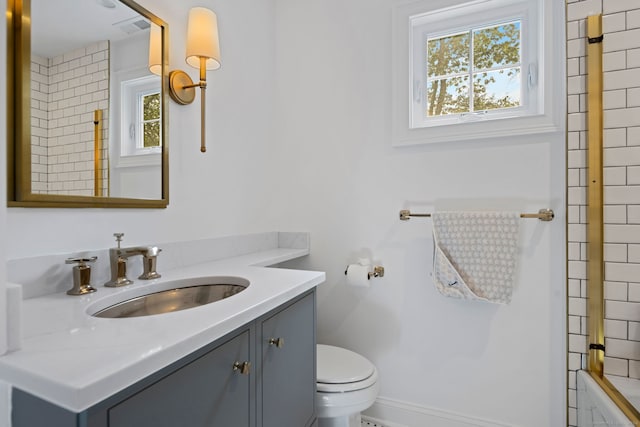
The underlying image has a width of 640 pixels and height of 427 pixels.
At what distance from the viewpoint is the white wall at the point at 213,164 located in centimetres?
102

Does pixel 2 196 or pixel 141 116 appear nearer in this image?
pixel 2 196

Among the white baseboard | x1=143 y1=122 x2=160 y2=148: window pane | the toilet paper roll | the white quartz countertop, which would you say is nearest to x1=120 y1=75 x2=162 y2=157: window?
x1=143 y1=122 x2=160 y2=148: window pane

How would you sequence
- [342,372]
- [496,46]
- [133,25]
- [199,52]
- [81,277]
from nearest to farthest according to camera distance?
[81,277] < [133,25] < [199,52] < [342,372] < [496,46]

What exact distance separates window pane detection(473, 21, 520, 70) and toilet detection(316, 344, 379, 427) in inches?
61.6

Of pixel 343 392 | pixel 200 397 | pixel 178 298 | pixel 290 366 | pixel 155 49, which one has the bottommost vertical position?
pixel 343 392

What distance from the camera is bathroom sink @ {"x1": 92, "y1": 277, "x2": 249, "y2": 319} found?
100 centimetres

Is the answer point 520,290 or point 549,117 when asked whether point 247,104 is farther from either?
point 520,290

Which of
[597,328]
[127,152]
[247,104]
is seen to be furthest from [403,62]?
[597,328]

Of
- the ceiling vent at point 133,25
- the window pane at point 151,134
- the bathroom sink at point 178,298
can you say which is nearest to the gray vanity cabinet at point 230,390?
the bathroom sink at point 178,298

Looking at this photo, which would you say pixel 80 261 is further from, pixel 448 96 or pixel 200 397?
pixel 448 96

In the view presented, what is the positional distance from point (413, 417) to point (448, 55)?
187 centimetres

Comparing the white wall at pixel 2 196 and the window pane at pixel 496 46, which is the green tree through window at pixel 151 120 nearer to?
the white wall at pixel 2 196

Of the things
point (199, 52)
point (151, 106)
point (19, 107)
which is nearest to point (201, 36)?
point (199, 52)

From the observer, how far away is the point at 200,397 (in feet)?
2.42
